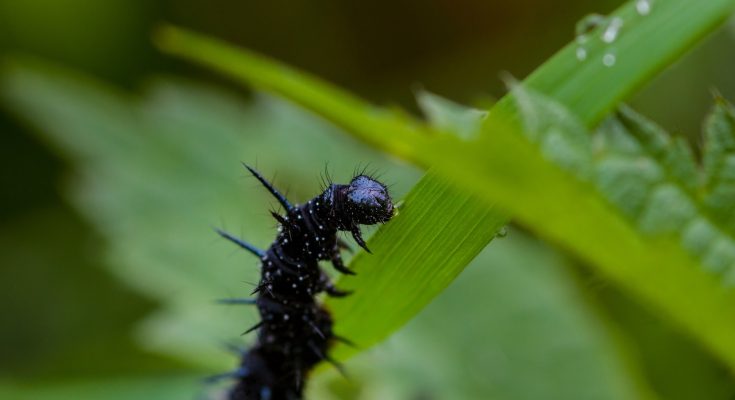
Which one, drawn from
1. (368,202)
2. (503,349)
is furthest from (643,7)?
(503,349)

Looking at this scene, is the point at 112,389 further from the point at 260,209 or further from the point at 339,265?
the point at 339,265

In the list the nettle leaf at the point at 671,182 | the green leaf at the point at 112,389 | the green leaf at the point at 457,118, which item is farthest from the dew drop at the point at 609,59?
the green leaf at the point at 112,389

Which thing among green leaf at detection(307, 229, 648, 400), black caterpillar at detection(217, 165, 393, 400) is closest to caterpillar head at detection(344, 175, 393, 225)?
black caterpillar at detection(217, 165, 393, 400)

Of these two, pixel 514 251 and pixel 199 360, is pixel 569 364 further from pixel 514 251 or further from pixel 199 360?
pixel 199 360

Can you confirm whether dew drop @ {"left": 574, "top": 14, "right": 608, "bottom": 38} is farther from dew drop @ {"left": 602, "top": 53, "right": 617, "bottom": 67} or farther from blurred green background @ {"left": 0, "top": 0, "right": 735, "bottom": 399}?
blurred green background @ {"left": 0, "top": 0, "right": 735, "bottom": 399}

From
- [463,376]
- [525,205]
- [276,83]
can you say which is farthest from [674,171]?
[463,376]

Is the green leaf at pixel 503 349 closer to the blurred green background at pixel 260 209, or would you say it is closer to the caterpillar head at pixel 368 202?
the blurred green background at pixel 260 209
